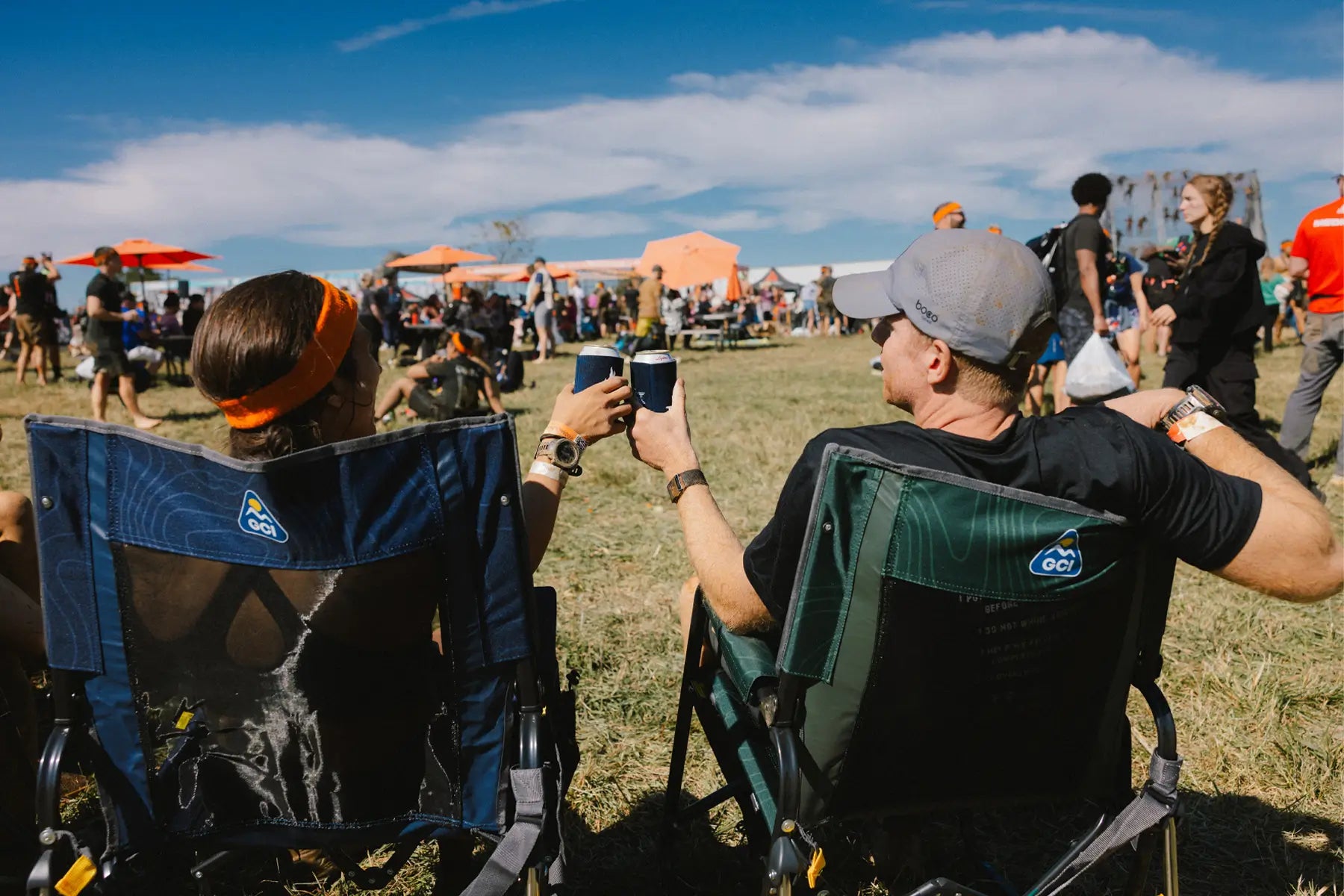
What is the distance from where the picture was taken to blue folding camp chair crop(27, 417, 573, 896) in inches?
55.3

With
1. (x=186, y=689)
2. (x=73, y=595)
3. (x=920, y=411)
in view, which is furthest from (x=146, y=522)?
(x=920, y=411)

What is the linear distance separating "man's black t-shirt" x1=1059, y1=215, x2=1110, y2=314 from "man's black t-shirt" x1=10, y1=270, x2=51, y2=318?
43.6 feet

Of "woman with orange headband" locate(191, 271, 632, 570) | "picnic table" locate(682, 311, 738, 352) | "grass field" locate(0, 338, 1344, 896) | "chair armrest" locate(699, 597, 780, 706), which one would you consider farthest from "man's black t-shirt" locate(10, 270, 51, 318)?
"chair armrest" locate(699, 597, 780, 706)

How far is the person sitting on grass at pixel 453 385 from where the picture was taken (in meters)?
8.69

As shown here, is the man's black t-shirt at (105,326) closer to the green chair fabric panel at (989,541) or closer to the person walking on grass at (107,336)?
the person walking on grass at (107,336)

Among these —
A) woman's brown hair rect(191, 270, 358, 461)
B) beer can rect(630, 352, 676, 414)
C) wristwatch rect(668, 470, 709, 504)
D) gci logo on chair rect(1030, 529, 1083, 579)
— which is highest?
woman's brown hair rect(191, 270, 358, 461)

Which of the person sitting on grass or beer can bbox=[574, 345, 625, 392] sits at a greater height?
beer can bbox=[574, 345, 625, 392]

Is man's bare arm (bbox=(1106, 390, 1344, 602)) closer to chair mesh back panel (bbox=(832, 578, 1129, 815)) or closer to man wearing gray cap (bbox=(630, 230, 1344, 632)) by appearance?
man wearing gray cap (bbox=(630, 230, 1344, 632))

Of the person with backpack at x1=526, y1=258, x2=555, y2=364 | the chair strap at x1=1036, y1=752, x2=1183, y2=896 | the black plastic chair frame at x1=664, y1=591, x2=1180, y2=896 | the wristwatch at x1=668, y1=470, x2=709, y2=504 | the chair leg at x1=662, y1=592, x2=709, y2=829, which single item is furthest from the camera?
the person with backpack at x1=526, y1=258, x2=555, y2=364

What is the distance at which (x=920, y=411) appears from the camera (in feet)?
5.74

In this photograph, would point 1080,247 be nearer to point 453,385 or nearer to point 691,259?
point 453,385

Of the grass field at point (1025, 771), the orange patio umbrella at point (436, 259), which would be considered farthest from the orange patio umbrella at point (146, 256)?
the grass field at point (1025, 771)

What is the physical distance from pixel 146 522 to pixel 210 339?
347mm

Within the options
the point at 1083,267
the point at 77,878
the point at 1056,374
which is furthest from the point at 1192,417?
the point at 1056,374
